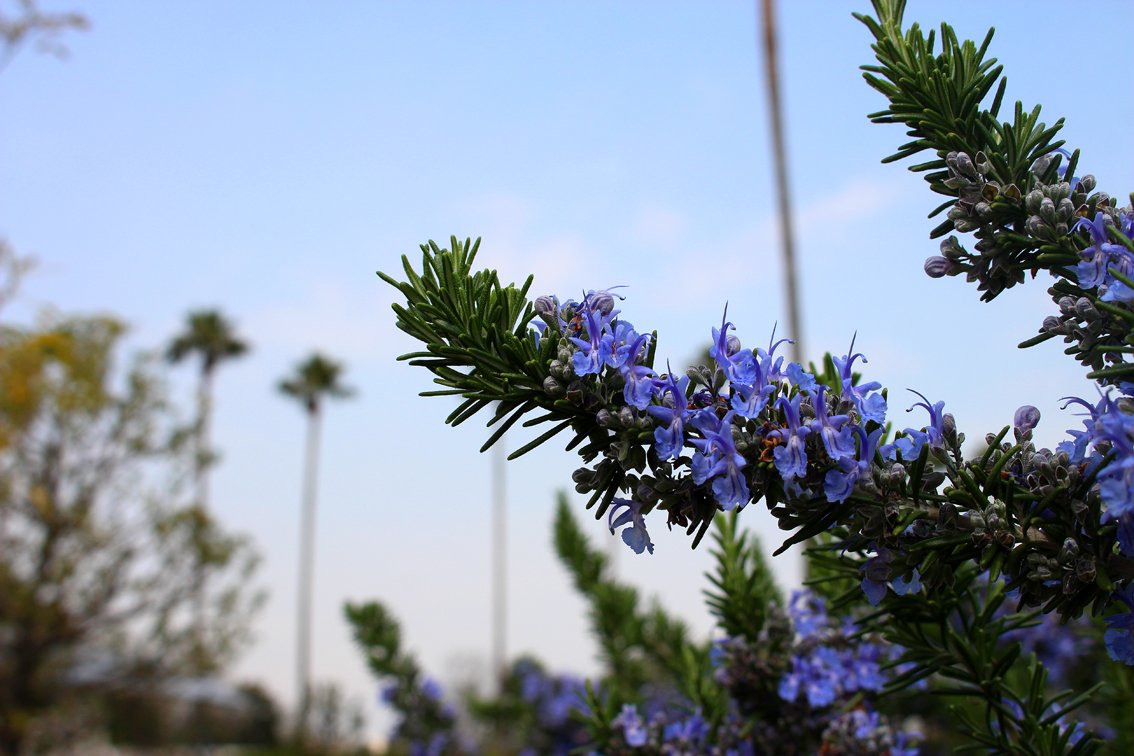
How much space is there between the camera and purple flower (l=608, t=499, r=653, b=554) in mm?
1506

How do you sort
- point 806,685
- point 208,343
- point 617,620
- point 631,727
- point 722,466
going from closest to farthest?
1. point 722,466
2. point 806,685
3. point 631,727
4. point 617,620
5. point 208,343

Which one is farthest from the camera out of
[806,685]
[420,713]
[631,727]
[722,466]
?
[420,713]

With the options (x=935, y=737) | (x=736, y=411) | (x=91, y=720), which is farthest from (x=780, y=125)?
(x=91, y=720)

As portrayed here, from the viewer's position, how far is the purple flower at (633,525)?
1506 mm

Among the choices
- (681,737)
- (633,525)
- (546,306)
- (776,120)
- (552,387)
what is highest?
(776,120)

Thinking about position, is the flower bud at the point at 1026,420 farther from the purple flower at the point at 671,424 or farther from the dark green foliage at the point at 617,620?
the dark green foliage at the point at 617,620

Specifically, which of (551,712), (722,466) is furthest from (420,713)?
(722,466)

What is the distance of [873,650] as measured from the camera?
253cm

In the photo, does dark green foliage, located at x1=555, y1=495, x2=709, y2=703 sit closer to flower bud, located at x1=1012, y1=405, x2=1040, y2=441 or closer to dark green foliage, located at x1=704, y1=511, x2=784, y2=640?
dark green foliage, located at x1=704, y1=511, x2=784, y2=640

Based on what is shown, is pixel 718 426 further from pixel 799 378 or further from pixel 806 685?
pixel 806 685

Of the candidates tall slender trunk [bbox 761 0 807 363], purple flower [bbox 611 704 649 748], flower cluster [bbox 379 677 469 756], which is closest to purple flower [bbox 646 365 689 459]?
purple flower [bbox 611 704 649 748]

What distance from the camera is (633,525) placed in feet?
4.99

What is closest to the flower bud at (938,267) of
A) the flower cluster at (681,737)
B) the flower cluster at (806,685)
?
the flower cluster at (806,685)

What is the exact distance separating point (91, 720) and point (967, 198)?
20.5 m
